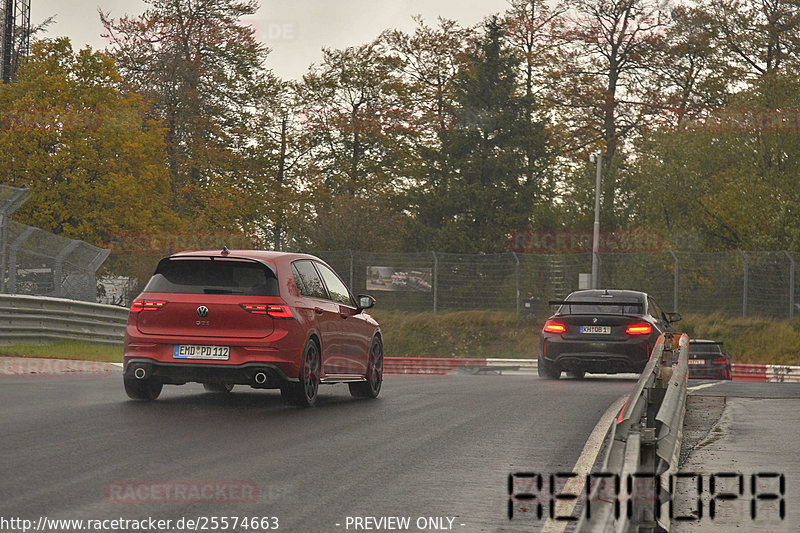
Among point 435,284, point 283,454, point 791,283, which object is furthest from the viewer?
point 435,284

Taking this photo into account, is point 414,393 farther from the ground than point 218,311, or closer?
closer

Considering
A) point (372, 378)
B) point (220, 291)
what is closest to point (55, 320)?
point (372, 378)

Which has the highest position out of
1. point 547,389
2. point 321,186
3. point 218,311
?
point 321,186

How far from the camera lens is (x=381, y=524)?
239 inches

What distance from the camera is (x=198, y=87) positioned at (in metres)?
51.2

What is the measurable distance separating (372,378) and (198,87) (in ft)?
129

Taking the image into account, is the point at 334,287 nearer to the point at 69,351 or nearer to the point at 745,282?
the point at 69,351

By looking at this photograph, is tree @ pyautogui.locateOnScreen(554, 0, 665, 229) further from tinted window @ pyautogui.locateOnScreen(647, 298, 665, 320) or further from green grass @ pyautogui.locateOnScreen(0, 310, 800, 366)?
tinted window @ pyautogui.locateOnScreen(647, 298, 665, 320)

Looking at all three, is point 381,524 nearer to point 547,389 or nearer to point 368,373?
point 368,373

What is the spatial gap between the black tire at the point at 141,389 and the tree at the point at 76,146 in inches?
1217

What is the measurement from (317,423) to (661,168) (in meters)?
34.1

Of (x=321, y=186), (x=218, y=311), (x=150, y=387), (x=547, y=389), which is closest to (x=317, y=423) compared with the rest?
(x=218, y=311)

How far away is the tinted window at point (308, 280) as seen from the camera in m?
12.1

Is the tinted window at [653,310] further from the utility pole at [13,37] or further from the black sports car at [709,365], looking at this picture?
the utility pole at [13,37]
